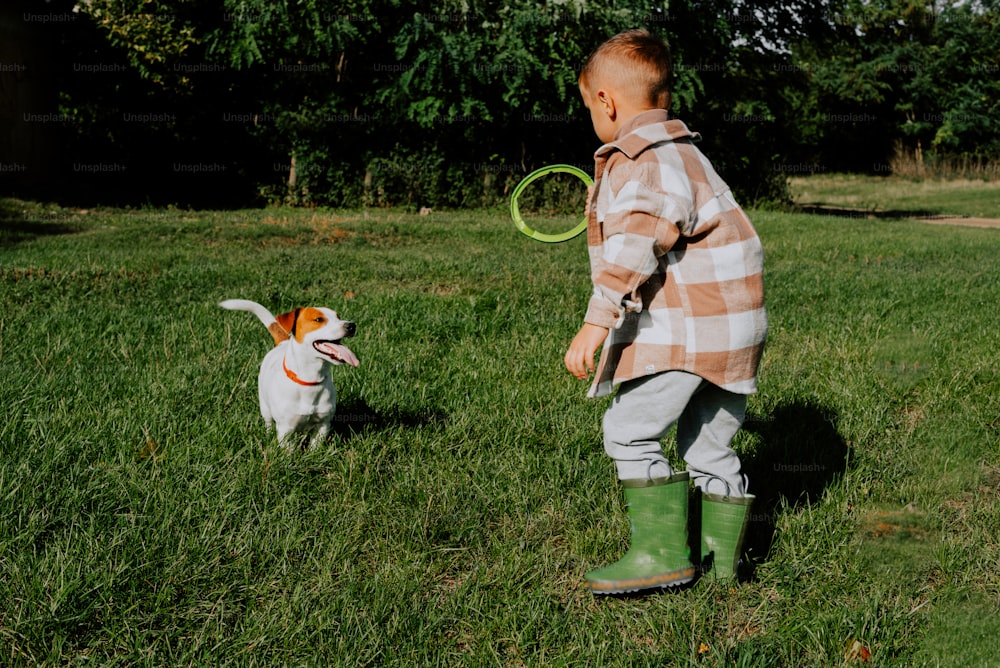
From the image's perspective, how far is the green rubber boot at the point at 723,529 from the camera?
269cm

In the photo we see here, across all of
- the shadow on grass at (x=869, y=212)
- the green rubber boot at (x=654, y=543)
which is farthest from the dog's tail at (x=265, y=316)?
the shadow on grass at (x=869, y=212)

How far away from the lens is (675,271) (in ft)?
8.31

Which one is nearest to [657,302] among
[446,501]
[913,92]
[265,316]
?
[446,501]

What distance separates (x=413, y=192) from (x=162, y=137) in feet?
15.8

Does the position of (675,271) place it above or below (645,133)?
below

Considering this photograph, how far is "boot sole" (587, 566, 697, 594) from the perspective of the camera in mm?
2568

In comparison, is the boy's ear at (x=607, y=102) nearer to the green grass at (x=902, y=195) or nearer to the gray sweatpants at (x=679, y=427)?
the gray sweatpants at (x=679, y=427)

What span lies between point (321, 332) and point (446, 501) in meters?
0.81

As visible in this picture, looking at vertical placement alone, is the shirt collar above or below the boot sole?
above

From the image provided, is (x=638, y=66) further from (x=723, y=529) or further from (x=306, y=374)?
(x=306, y=374)

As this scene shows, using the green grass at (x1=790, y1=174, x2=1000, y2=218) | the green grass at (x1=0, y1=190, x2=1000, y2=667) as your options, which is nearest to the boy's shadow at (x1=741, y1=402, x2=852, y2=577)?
the green grass at (x1=0, y1=190, x2=1000, y2=667)

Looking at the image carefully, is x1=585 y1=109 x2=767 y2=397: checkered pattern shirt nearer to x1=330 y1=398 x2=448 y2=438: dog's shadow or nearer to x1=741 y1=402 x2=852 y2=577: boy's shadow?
x1=741 y1=402 x2=852 y2=577: boy's shadow

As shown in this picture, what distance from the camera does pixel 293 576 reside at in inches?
105

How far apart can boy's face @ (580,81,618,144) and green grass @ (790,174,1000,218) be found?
17.7 meters
